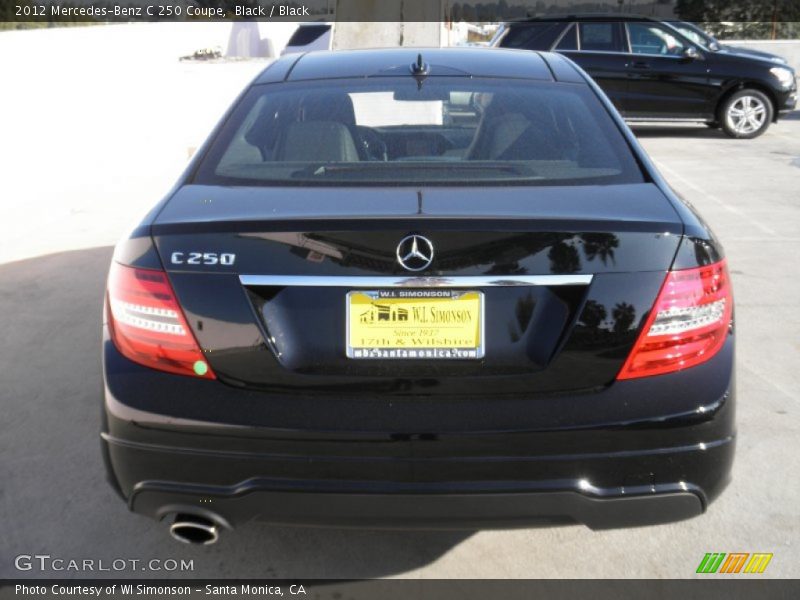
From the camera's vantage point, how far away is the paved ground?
129 inches

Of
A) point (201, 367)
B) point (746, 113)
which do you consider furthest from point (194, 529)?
point (746, 113)

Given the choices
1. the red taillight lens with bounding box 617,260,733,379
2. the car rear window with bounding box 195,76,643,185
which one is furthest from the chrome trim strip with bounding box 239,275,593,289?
the car rear window with bounding box 195,76,643,185

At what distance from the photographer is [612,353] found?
260 centimetres

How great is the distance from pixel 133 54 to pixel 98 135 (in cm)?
298

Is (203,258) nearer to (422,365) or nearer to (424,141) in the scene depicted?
(422,365)

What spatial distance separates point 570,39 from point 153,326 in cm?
1328

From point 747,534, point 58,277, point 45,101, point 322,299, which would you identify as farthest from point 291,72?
point 45,101

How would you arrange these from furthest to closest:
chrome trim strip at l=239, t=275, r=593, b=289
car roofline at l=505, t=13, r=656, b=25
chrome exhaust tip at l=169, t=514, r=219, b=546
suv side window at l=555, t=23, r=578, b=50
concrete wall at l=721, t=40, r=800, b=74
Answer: concrete wall at l=721, t=40, r=800, b=74
suv side window at l=555, t=23, r=578, b=50
car roofline at l=505, t=13, r=656, b=25
chrome exhaust tip at l=169, t=514, r=219, b=546
chrome trim strip at l=239, t=275, r=593, b=289

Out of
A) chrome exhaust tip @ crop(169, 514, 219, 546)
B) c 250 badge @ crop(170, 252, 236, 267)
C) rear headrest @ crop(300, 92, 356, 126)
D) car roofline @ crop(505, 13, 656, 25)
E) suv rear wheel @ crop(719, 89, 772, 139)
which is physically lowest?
suv rear wheel @ crop(719, 89, 772, 139)

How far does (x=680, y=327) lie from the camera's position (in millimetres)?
2654

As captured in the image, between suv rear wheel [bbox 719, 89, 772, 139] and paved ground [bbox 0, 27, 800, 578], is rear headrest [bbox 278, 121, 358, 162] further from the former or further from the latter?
suv rear wheel [bbox 719, 89, 772, 139]

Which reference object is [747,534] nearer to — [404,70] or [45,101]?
[404,70]

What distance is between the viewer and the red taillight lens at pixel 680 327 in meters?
2.62

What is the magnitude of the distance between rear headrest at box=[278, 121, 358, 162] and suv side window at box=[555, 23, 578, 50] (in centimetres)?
1217
